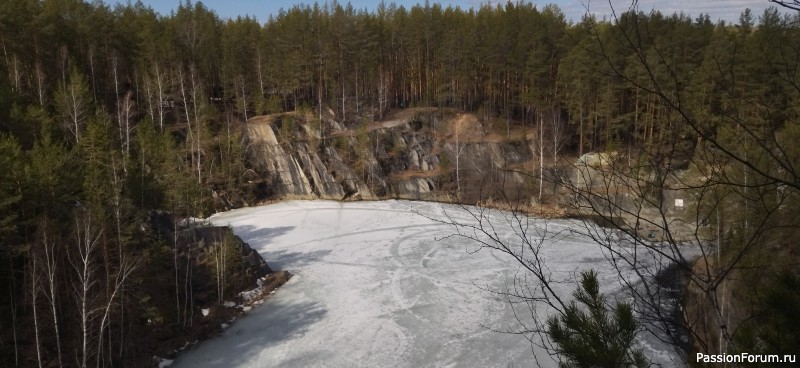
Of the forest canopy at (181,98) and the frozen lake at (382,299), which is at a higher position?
the forest canopy at (181,98)

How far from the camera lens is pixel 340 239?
24.0 m

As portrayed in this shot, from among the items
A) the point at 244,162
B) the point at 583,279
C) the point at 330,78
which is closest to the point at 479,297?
the point at 583,279

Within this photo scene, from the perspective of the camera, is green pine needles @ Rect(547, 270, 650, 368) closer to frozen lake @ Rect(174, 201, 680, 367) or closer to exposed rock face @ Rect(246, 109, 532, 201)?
frozen lake @ Rect(174, 201, 680, 367)

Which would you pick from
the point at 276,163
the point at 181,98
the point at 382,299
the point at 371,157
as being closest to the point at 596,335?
the point at 382,299

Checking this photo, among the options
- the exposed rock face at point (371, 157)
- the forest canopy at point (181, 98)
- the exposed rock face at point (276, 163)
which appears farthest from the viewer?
the exposed rock face at point (276, 163)

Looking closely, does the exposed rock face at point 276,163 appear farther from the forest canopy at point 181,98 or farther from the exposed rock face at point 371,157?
the forest canopy at point 181,98

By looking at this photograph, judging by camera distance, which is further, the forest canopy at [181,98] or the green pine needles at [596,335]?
the forest canopy at [181,98]

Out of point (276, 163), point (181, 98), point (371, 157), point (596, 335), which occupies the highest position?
point (181, 98)

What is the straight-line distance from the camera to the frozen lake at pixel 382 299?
1304 cm

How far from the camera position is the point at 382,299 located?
1667cm

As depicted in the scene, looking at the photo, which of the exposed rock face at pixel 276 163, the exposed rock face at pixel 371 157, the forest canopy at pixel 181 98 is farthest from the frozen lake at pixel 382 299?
the exposed rock face at pixel 276 163

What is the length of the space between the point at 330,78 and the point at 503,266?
1011 inches

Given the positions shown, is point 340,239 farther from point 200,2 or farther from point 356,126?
point 200,2

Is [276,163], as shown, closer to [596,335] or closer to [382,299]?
[382,299]
